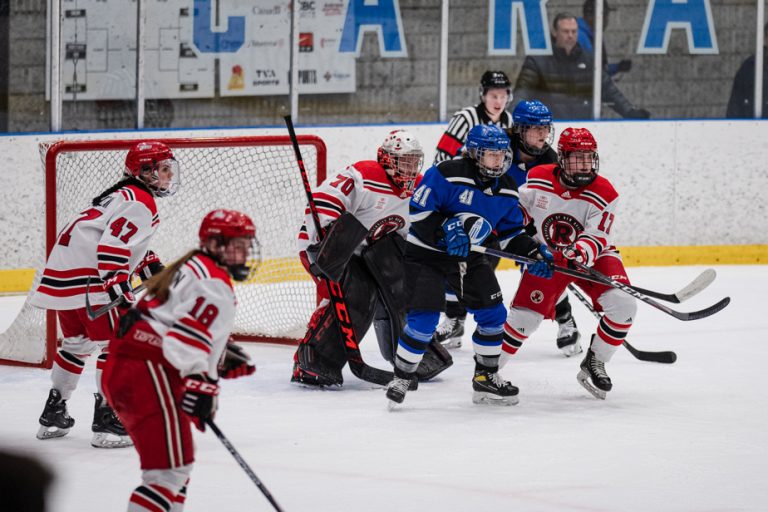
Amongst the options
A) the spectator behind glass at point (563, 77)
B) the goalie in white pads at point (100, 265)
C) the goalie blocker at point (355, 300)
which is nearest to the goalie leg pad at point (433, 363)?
the goalie blocker at point (355, 300)

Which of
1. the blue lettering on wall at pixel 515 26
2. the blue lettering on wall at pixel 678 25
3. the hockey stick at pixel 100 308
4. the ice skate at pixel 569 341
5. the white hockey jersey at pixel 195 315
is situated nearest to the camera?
the white hockey jersey at pixel 195 315

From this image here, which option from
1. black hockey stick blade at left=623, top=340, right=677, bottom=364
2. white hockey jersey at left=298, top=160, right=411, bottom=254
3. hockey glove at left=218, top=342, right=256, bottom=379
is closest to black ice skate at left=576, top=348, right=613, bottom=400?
black hockey stick blade at left=623, top=340, right=677, bottom=364

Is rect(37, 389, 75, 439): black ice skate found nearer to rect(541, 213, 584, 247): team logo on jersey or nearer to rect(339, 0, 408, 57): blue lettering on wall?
rect(541, 213, 584, 247): team logo on jersey

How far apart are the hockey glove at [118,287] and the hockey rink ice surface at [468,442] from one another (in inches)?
18.3

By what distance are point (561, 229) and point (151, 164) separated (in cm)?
155

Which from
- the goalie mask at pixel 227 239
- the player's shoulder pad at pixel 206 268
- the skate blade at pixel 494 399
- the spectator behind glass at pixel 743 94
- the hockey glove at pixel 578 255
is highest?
the spectator behind glass at pixel 743 94

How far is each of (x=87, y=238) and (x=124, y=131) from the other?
2765 millimetres

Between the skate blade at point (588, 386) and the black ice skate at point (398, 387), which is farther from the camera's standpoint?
the skate blade at point (588, 386)

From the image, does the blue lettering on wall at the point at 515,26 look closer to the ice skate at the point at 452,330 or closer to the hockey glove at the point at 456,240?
the ice skate at the point at 452,330

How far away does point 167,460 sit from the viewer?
248 cm

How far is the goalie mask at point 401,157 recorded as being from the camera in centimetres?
439

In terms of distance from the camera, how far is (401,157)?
4402 mm

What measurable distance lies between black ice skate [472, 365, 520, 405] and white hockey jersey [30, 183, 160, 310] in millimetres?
1286

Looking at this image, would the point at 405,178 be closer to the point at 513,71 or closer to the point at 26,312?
the point at 26,312
